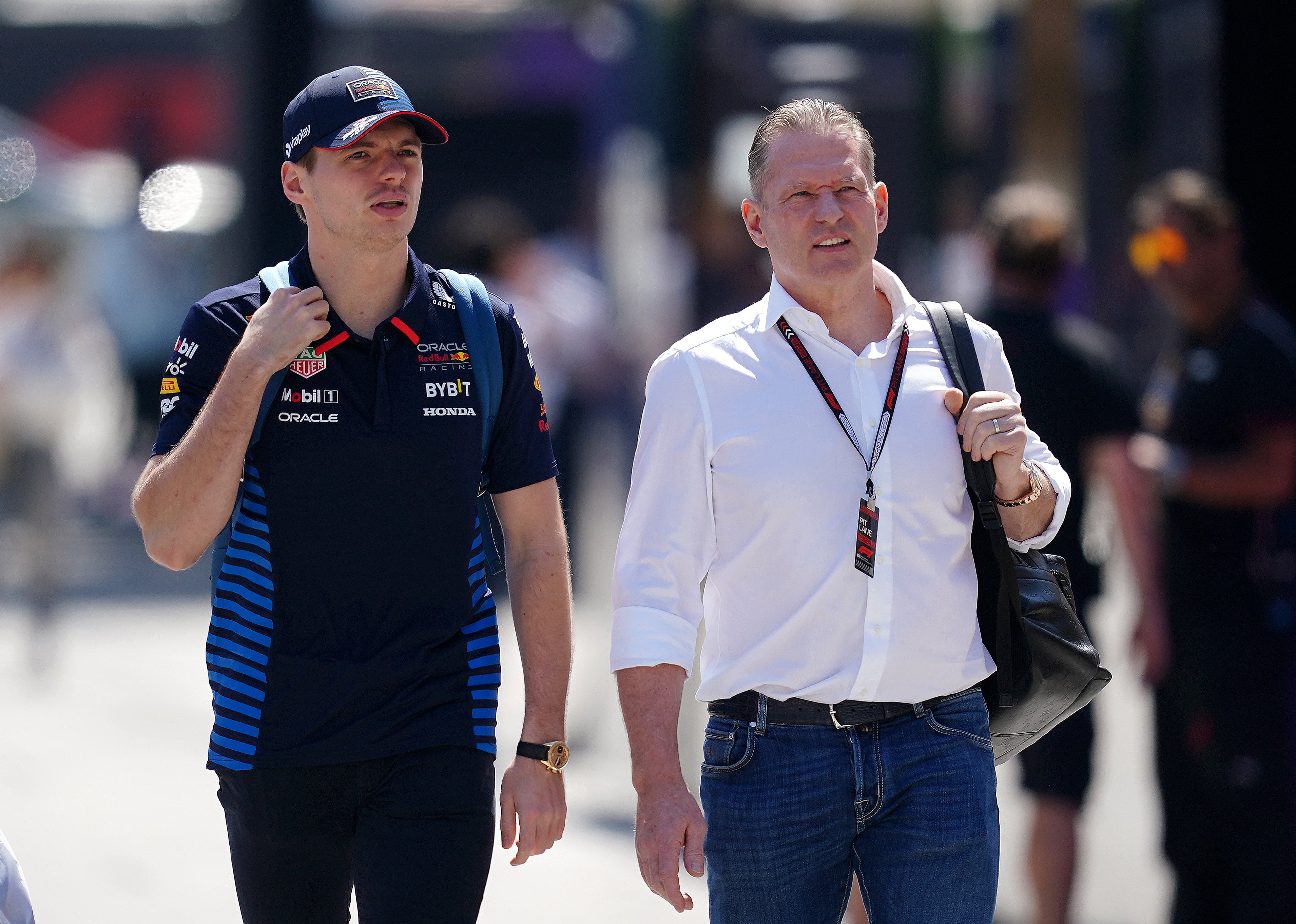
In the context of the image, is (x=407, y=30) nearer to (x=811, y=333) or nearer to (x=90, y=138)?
(x=90, y=138)

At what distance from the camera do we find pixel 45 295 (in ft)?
35.7

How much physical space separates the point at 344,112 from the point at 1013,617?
1540mm

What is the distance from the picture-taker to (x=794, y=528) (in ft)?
10.2

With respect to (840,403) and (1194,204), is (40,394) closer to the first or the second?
(1194,204)

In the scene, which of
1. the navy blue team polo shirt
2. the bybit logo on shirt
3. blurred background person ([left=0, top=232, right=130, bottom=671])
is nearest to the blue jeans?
the navy blue team polo shirt

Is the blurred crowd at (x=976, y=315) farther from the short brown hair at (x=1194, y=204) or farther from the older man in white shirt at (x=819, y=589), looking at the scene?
the older man in white shirt at (x=819, y=589)

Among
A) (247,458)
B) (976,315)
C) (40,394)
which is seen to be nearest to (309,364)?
(247,458)

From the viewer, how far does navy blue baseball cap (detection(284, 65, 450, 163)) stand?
3.14 metres

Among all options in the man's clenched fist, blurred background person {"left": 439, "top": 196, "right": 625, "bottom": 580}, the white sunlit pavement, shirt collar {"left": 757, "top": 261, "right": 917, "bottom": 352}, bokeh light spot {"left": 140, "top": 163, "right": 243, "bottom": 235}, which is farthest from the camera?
bokeh light spot {"left": 140, "top": 163, "right": 243, "bottom": 235}

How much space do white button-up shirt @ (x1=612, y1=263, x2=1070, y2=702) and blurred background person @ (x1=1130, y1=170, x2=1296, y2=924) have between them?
2.06m

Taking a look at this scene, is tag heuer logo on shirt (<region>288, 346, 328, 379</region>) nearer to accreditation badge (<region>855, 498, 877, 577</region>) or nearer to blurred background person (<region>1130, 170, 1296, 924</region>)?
accreditation badge (<region>855, 498, 877, 577</region>)

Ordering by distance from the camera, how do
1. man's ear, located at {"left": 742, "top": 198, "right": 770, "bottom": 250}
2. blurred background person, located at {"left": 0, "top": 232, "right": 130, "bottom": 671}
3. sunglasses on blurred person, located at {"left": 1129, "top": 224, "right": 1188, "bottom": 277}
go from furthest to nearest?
blurred background person, located at {"left": 0, "top": 232, "right": 130, "bottom": 671} < sunglasses on blurred person, located at {"left": 1129, "top": 224, "right": 1188, "bottom": 277} < man's ear, located at {"left": 742, "top": 198, "right": 770, "bottom": 250}

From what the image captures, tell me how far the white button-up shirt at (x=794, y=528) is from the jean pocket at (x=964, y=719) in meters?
0.03

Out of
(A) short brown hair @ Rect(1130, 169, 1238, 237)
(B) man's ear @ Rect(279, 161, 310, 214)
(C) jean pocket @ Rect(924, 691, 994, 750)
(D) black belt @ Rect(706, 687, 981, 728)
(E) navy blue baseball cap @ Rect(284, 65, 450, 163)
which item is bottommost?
(C) jean pocket @ Rect(924, 691, 994, 750)
